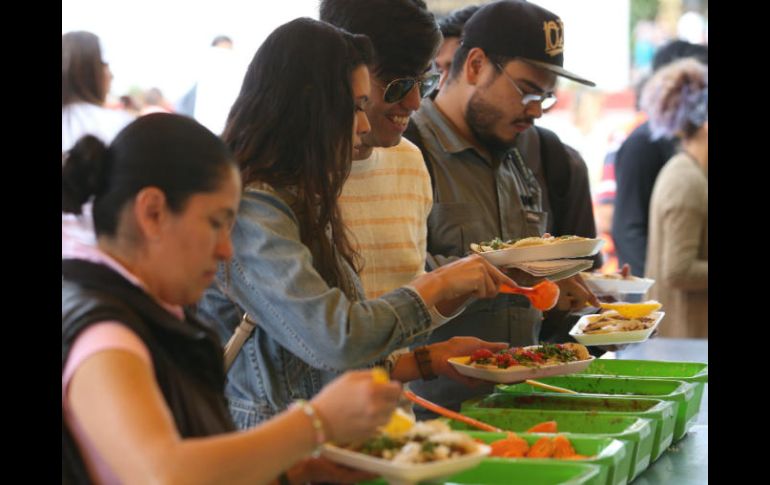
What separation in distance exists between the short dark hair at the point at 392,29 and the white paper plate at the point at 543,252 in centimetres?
45

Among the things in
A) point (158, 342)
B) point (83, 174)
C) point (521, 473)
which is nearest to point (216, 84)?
point (521, 473)

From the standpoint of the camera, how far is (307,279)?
181 centimetres

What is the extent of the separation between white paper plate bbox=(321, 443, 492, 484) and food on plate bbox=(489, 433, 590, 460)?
1.58 feet

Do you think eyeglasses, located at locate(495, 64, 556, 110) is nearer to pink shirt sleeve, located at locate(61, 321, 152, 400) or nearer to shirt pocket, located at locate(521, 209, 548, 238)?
shirt pocket, located at locate(521, 209, 548, 238)

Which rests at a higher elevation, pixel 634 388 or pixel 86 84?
pixel 86 84

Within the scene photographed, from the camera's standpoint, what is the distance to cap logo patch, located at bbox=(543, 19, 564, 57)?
3.09 metres

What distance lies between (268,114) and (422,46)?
0.63 meters

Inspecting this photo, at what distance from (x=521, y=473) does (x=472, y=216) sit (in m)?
1.17

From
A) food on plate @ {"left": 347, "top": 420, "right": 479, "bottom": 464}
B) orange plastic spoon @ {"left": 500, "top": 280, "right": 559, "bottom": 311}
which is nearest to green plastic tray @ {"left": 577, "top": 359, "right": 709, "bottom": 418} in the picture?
orange plastic spoon @ {"left": 500, "top": 280, "right": 559, "bottom": 311}

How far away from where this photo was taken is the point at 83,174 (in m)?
1.43

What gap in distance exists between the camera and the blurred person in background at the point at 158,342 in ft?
3.93

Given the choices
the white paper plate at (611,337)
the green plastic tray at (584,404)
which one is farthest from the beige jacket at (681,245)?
the green plastic tray at (584,404)

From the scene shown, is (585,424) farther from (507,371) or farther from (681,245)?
(681,245)

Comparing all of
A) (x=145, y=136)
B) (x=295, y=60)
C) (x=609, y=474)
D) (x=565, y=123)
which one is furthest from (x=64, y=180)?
(x=565, y=123)
